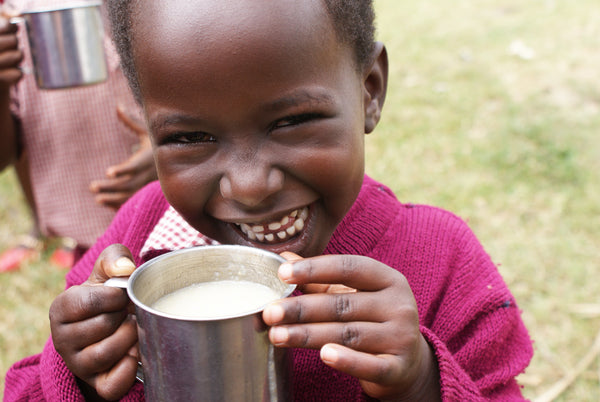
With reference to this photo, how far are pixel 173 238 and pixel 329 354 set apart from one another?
63 cm

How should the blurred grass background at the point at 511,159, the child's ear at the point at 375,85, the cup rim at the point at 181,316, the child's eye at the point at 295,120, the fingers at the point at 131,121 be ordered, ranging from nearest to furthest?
the cup rim at the point at 181,316, the child's eye at the point at 295,120, the child's ear at the point at 375,85, the fingers at the point at 131,121, the blurred grass background at the point at 511,159

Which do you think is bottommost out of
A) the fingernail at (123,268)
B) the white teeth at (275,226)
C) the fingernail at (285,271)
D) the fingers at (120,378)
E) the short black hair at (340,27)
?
the fingers at (120,378)

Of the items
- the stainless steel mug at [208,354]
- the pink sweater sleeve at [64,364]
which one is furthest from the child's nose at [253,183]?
the pink sweater sleeve at [64,364]

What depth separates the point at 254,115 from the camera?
1.08 metres

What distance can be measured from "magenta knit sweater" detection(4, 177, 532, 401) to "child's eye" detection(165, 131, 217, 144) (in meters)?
0.45

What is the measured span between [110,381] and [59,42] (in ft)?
4.78

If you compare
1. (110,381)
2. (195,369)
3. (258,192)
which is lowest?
(110,381)

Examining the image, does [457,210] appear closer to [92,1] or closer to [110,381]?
[92,1]

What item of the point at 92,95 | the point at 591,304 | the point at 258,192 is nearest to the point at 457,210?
the point at 591,304

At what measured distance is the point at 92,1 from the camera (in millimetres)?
2383

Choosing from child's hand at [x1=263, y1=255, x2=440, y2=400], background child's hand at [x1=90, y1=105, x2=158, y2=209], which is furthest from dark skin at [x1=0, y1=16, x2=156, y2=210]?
child's hand at [x1=263, y1=255, x2=440, y2=400]

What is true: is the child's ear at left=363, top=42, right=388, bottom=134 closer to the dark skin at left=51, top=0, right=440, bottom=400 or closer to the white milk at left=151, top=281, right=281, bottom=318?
the dark skin at left=51, top=0, right=440, bottom=400

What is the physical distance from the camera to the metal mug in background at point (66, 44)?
214 centimetres

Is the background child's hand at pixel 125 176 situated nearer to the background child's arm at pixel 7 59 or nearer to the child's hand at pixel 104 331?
the background child's arm at pixel 7 59
